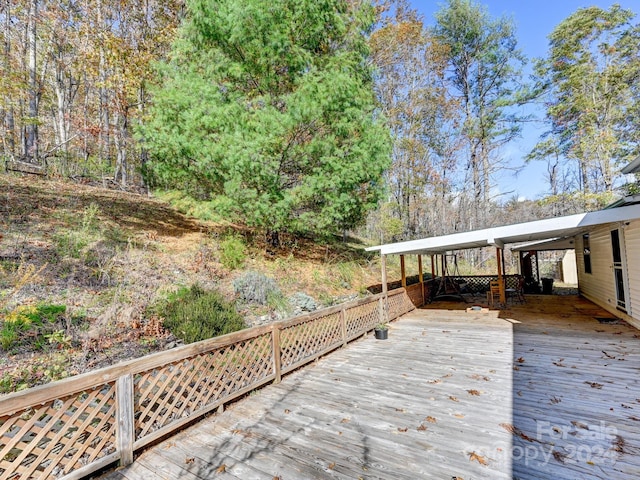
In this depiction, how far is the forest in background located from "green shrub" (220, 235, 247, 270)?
1.91 metres

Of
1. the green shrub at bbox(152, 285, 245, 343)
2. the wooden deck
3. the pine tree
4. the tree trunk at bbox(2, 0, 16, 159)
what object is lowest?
the wooden deck

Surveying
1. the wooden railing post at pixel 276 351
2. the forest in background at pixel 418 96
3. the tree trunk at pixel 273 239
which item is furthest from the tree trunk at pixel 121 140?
the wooden railing post at pixel 276 351

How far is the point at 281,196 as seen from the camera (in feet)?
26.4

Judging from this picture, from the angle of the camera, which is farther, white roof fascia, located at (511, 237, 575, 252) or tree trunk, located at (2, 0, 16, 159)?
white roof fascia, located at (511, 237, 575, 252)

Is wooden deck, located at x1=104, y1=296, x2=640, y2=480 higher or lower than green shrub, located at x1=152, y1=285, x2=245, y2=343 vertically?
lower

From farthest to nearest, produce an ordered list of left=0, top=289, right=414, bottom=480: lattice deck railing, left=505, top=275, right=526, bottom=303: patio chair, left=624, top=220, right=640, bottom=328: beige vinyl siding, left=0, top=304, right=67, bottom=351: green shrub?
1. left=505, top=275, right=526, bottom=303: patio chair
2. left=624, top=220, right=640, bottom=328: beige vinyl siding
3. left=0, top=304, right=67, bottom=351: green shrub
4. left=0, top=289, right=414, bottom=480: lattice deck railing

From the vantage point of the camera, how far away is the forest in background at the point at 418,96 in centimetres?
1163

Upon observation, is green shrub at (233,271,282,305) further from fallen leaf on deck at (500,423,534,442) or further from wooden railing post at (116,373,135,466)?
fallen leaf on deck at (500,423,534,442)

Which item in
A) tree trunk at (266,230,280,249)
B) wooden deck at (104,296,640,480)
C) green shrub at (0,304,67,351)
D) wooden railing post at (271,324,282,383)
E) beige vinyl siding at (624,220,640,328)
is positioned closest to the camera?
wooden deck at (104,296,640,480)

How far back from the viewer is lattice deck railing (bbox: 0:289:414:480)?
2.21 metres

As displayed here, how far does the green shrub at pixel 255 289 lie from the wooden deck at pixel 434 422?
2.43 m

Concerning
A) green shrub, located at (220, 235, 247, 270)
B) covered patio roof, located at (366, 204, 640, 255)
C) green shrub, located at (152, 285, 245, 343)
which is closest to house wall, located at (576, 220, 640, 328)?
covered patio roof, located at (366, 204, 640, 255)

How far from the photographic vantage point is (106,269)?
19.3 ft

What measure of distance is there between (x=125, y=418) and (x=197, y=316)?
7.54 ft
